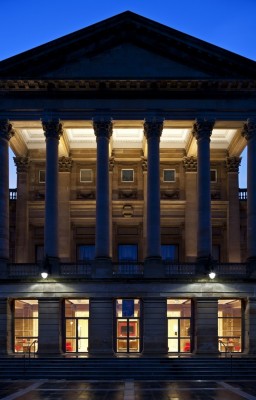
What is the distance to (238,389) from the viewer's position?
32750 millimetres

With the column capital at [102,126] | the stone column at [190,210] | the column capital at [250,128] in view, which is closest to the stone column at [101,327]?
the stone column at [190,210]

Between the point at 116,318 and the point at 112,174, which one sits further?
the point at 112,174

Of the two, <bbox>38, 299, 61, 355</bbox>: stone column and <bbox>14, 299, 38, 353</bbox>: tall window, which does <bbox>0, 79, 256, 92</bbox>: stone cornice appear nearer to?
<bbox>38, 299, 61, 355</bbox>: stone column

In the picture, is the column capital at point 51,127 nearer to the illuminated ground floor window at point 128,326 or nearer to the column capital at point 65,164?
the column capital at point 65,164

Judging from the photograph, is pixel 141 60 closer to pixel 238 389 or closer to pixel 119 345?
pixel 119 345

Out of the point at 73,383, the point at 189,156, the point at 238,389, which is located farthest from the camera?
the point at 189,156

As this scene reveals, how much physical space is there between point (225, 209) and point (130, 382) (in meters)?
23.3

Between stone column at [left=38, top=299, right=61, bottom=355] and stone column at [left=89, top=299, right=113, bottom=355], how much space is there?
2.30 metres

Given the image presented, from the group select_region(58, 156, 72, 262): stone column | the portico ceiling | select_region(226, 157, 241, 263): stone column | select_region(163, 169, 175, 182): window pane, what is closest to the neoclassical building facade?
the portico ceiling

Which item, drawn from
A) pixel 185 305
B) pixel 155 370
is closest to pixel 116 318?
pixel 185 305

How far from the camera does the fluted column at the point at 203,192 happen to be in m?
46.9

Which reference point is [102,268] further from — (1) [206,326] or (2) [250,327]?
(2) [250,327]

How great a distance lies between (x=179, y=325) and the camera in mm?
48094

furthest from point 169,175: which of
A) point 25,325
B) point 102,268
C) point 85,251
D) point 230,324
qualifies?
point 25,325
